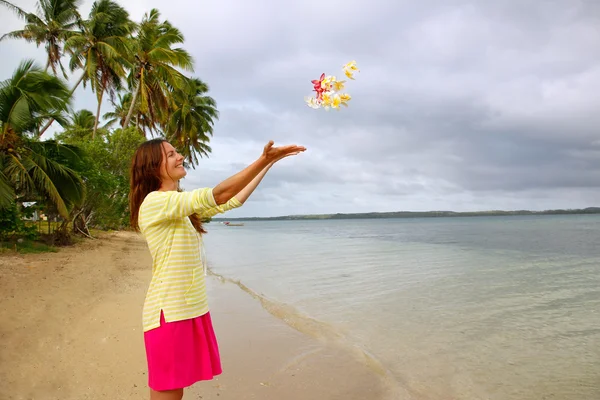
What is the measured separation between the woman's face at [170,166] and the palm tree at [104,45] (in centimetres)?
1988

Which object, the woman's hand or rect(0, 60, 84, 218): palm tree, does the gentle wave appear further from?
rect(0, 60, 84, 218): palm tree

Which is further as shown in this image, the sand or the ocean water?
the ocean water

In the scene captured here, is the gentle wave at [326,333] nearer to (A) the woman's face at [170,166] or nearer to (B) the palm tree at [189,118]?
(A) the woman's face at [170,166]

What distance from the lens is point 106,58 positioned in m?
20.1

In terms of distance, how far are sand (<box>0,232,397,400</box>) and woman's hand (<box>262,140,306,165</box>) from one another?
2963mm

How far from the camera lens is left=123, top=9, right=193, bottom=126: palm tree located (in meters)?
21.5

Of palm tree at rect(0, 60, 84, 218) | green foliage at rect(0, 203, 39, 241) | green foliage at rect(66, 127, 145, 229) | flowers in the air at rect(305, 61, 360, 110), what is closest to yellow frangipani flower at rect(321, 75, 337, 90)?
flowers in the air at rect(305, 61, 360, 110)

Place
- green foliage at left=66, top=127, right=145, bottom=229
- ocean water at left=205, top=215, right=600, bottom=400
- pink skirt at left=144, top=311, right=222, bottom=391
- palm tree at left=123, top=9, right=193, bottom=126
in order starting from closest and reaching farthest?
pink skirt at left=144, top=311, right=222, bottom=391 → ocean water at left=205, top=215, right=600, bottom=400 → green foliage at left=66, top=127, right=145, bottom=229 → palm tree at left=123, top=9, right=193, bottom=126

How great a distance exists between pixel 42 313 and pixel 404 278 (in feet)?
30.7

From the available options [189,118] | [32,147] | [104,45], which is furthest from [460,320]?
[189,118]

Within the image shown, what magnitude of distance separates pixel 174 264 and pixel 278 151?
742mm

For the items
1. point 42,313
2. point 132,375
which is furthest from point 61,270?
point 132,375

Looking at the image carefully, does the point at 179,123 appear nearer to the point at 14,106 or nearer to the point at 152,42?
the point at 152,42

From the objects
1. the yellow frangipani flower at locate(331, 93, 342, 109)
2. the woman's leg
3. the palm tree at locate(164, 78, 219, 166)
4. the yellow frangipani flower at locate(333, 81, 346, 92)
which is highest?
the palm tree at locate(164, 78, 219, 166)
